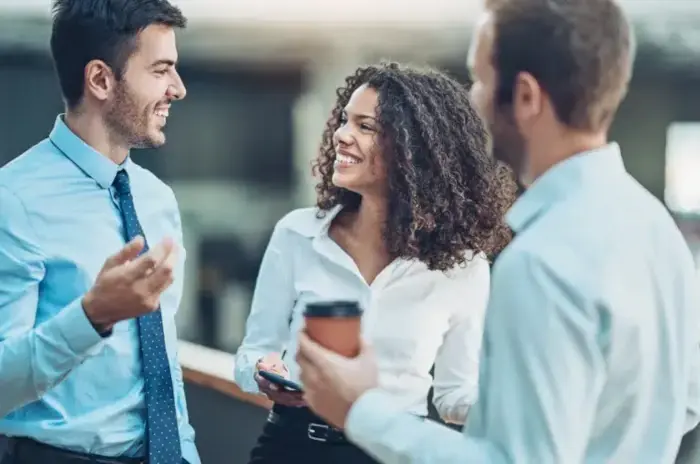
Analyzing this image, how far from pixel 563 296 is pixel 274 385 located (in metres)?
0.84

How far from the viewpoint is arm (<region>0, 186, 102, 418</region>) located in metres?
1.44

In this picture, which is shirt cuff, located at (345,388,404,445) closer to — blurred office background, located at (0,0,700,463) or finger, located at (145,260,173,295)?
finger, located at (145,260,173,295)

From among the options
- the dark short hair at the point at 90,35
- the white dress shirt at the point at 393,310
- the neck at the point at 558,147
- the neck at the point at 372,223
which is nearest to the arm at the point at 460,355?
the white dress shirt at the point at 393,310

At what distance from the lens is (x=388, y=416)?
3.44 feet

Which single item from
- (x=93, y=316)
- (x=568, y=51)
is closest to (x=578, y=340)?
(x=568, y=51)

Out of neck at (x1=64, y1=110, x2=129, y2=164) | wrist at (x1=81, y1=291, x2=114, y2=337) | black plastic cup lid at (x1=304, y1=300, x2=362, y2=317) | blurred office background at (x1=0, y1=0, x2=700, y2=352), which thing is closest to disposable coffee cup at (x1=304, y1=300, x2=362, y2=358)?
black plastic cup lid at (x1=304, y1=300, x2=362, y2=317)

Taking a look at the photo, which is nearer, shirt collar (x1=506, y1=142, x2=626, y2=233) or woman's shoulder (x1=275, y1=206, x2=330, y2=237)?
shirt collar (x1=506, y1=142, x2=626, y2=233)

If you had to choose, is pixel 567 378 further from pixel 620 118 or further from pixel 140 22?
pixel 620 118

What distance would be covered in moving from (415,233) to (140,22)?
60 cm

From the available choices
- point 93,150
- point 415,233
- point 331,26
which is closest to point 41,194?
point 93,150

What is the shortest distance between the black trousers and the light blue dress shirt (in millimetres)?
151

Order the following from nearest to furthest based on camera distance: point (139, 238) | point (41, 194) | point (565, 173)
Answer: point (565, 173) < point (139, 238) < point (41, 194)

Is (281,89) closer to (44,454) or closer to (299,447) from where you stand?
(299,447)

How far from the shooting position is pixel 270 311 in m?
1.93
